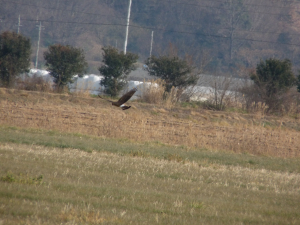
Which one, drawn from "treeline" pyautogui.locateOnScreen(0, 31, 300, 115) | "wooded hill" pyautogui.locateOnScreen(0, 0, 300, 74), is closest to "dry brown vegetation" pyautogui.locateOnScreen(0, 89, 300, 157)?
"treeline" pyautogui.locateOnScreen(0, 31, 300, 115)

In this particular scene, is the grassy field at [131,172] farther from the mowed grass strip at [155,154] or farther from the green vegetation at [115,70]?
the green vegetation at [115,70]

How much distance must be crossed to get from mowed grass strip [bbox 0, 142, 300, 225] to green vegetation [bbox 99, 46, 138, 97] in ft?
48.9

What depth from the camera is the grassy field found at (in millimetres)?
5723

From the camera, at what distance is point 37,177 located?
697 cm

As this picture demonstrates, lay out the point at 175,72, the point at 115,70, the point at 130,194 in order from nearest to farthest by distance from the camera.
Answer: the point at 130,194 < the point at 115,70 < the point at 175,72

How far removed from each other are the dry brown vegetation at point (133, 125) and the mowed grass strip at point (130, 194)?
7231mm

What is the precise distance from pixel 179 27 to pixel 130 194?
73.1 metres

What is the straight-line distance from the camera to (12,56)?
25.0 meters

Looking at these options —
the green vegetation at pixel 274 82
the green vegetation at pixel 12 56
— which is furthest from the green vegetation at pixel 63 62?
the green vegetation at pixel 274 82

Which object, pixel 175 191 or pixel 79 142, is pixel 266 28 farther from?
pixel 175 191

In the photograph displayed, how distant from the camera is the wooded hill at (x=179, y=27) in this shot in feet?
233

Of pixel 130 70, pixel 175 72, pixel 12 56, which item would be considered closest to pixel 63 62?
pixel 12 56

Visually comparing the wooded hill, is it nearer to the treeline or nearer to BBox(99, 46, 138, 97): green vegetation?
the treeline

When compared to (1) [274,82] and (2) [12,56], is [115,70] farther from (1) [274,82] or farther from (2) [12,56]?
(1) [274,82]
